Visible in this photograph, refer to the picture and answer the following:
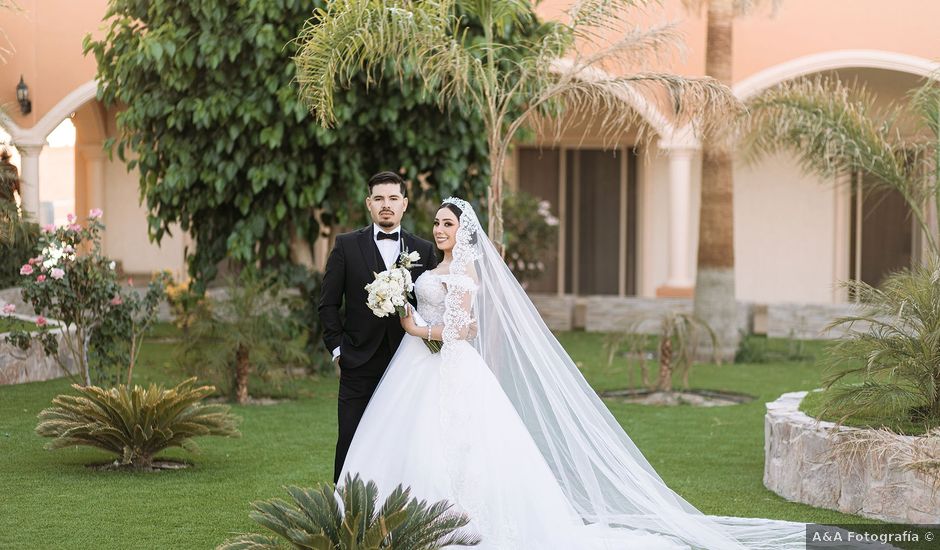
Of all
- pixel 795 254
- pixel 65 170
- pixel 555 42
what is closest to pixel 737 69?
pixel 795 254

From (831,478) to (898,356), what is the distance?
758mm

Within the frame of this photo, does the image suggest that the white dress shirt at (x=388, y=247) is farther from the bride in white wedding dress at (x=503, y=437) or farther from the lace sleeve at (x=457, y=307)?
the lace sleeve at (x=457, y=307)

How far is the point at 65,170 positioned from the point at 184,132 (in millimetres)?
9349

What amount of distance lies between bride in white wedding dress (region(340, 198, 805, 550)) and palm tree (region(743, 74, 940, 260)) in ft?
14.6

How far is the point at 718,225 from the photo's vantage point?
528 inches

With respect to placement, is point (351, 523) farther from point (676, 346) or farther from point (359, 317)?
point (676, 346)

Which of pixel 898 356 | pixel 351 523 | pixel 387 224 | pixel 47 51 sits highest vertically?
pixel 47 51

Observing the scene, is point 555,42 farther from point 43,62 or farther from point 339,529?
point 43,62

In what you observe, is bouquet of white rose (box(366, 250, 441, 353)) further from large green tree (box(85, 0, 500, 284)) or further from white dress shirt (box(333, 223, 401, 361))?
large green tree (box(85, 0, 500, 284))

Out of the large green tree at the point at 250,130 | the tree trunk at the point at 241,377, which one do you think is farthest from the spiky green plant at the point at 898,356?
the tree trunk at the point at 241,377

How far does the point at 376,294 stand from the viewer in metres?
5.59

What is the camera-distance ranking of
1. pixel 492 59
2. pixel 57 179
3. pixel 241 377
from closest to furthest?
pixel 492 59, pixel 241 377, pixel 57 179

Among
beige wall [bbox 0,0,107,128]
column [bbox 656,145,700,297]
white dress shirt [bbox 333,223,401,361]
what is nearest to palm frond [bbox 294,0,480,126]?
white dress shirt [bbox 333,223,401,361]

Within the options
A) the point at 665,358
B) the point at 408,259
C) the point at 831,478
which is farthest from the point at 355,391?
the point at 665,358
